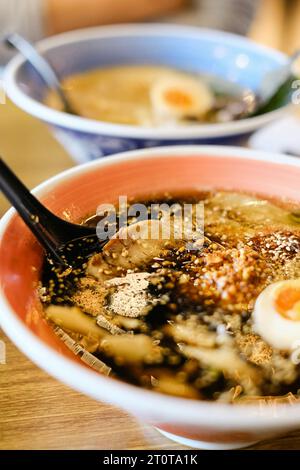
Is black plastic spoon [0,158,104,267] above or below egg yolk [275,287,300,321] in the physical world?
above

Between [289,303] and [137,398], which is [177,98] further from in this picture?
[137,398]

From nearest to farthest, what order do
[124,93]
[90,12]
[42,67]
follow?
[42,67] → [124,93] → [90,12]

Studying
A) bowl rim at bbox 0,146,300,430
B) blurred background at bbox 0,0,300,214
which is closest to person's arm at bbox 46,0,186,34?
blurred background at bbox 0,0,300,214

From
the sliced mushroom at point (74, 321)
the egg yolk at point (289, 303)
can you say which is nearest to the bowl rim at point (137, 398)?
the sliced mushroom at point (74, 321)

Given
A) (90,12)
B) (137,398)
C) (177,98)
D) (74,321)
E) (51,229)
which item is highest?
(90,12)

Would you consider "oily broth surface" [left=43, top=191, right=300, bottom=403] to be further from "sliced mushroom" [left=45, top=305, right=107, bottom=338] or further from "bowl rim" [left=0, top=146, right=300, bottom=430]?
"bowl rim" [left=0, top=146, right=300, bottom=430]

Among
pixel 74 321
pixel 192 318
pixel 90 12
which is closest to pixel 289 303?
pixel 192 318
